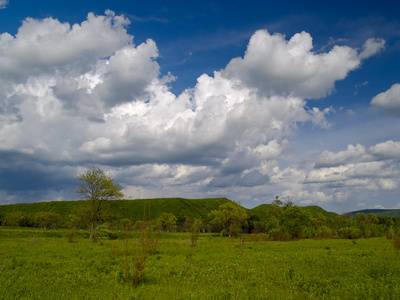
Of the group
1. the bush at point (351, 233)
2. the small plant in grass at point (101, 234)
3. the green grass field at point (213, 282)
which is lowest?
the bush at point (351, 233)

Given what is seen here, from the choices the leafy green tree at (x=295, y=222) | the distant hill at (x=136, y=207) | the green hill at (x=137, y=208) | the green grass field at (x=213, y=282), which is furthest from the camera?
the distant hill at (x=136, y=207)

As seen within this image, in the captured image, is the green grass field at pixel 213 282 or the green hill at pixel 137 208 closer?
the green grass field at pixel 213 282

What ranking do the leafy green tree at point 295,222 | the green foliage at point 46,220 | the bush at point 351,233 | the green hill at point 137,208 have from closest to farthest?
1. the bush at point 351,233
2. the leafy green tree at point 295,222
3. the green foliage at point 46,220
4. the green hill at point 137,208

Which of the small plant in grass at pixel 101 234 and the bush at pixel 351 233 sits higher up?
the small plant in grass at pixel 101 234

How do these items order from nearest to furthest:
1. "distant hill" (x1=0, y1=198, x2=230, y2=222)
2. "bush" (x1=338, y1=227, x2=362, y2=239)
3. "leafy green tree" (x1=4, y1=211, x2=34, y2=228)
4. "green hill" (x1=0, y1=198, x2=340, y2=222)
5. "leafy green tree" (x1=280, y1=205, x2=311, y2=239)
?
"bush" (x1=338, y1=227, x2=362, y2=239) → "leafy green tree" (x1=280, y1=205, x2=311, y2=239) → "leafy green tree" (x1=4, y1=211, x2=34, y2=228) → "green hill" (x1=0, y1=198, x2=340, y2=222) → "distant hill" (x1=0, y1=198, x2=230, y2=222)

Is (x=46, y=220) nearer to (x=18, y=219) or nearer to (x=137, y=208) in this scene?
(x=18, y=219)

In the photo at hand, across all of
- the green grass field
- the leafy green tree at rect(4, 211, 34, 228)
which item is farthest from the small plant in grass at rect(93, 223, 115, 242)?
the leafy green tree at rect(4, 211, 34, 228)

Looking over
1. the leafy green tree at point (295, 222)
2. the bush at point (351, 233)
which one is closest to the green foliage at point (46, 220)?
the leafy green tree at point (295, 222)

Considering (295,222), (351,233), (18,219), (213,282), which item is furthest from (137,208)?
(213,282)

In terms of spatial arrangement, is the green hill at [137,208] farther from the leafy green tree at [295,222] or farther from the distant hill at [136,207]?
the leafy green tree at [295,222]

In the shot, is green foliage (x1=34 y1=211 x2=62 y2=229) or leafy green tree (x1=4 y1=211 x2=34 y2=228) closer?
leafy green tree (x1=4 y1=211 x2=34 y2=228)

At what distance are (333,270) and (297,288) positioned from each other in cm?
387

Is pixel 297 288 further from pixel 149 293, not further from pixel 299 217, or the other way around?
pixel 299 217

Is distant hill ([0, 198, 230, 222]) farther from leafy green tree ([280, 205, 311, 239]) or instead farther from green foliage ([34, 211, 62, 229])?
leafy green tree ([280, 205, 311, 239])
